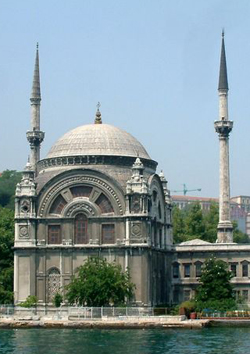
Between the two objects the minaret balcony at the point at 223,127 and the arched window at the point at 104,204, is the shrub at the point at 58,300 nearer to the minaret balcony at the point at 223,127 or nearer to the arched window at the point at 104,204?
the arched window at the point at 104,204

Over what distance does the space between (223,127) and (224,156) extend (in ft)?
8.26

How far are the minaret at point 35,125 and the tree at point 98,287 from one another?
757 inches

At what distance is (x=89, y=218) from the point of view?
3105 inches

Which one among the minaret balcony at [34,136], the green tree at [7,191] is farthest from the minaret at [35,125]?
the green tree at [7,191]

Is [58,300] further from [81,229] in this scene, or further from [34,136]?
[34,136]

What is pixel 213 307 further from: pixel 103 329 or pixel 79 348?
pixel 79 348

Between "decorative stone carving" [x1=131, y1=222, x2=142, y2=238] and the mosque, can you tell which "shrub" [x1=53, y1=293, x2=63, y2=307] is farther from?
"decorative stone carving" [x1=131, y1=222, x2=142, y2=238]

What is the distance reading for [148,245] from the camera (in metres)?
77.4

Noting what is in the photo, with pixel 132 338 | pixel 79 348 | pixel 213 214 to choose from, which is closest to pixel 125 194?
pixel 132 338

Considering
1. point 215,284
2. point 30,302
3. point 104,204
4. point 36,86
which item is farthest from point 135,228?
point 36,86

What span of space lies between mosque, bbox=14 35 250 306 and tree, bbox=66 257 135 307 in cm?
299

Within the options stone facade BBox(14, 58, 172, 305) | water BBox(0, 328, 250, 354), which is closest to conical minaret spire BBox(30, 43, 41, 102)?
stone facade BBox(14, 58, 172, 305)

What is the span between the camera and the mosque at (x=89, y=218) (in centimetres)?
7762

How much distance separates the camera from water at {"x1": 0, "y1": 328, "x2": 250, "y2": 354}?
55031mm
